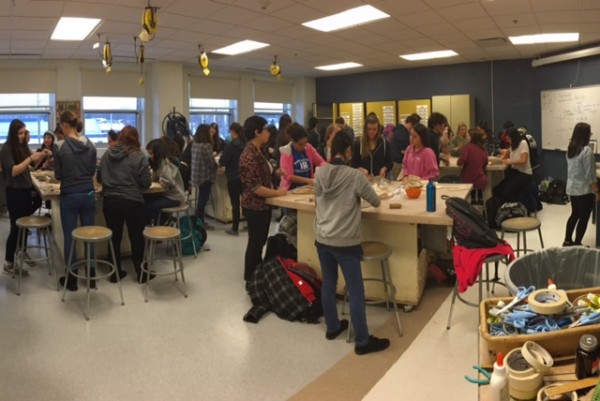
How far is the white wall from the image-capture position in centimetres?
848

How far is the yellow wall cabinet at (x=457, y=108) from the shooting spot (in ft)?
32.1

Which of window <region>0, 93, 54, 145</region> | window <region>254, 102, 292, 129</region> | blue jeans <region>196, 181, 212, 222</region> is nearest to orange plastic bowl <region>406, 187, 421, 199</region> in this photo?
blue jeans <region>196, 181, 212, 222</region>

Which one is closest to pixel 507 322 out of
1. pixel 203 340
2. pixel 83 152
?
pixel 203 340

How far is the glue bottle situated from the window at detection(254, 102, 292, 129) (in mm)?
10489

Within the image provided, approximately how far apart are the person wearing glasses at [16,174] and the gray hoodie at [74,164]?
538mm

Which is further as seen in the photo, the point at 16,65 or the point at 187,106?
the point at 187,106

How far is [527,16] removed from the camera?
5844 millimetres

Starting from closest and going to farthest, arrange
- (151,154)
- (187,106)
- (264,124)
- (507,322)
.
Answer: (507,322) → (264,124) → (151,154) → (187,106)

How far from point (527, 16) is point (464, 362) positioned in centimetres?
482

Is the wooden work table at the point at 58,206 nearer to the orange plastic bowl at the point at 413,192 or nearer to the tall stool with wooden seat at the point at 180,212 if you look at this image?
the tall stool with wooden seat at the point at 180,212

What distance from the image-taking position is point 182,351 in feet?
9.93

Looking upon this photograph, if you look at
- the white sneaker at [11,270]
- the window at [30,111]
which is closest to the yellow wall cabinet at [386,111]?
the window at [30,111]

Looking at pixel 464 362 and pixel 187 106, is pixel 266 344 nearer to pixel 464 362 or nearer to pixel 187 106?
pixel 464 362

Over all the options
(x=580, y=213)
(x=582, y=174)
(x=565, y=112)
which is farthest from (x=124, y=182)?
(x=565, y=112)
